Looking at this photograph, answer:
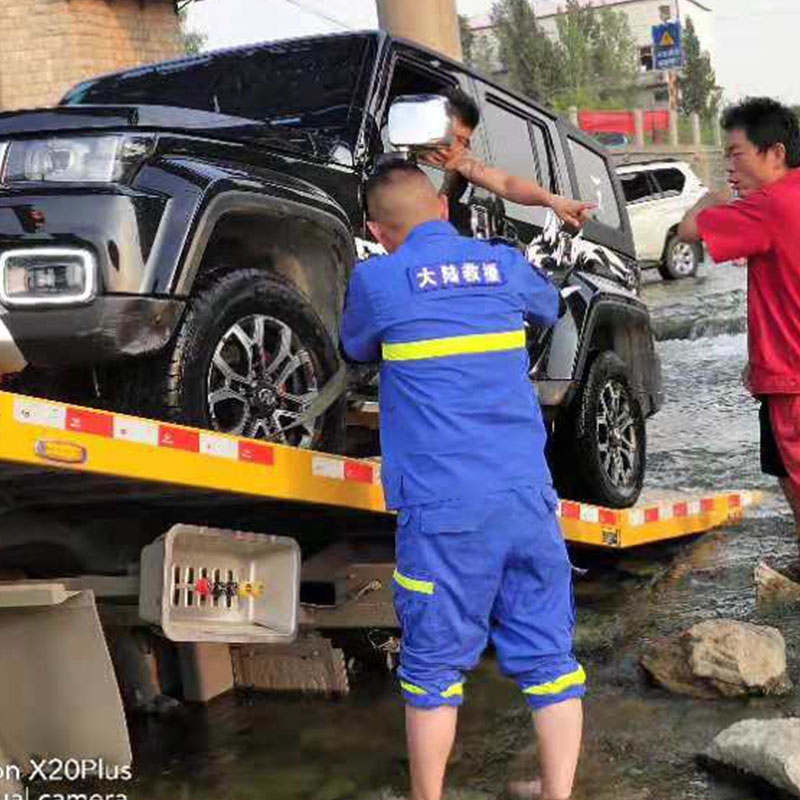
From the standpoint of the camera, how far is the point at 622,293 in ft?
20.4

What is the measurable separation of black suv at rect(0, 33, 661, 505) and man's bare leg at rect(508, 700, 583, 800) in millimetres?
1250

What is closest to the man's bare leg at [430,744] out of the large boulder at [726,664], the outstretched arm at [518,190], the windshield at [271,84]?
the large boulder at [726,664]

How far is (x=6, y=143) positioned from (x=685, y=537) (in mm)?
3802

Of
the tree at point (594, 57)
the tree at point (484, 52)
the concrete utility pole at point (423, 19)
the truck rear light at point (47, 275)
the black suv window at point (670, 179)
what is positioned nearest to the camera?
the truck rear light at point (47, 275)

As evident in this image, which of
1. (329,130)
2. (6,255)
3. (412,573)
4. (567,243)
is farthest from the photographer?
(567,243)

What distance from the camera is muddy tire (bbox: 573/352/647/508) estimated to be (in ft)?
18.1

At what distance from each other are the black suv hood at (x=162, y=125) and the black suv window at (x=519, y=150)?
1.22 meters

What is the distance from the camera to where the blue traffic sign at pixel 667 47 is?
58.7 meters

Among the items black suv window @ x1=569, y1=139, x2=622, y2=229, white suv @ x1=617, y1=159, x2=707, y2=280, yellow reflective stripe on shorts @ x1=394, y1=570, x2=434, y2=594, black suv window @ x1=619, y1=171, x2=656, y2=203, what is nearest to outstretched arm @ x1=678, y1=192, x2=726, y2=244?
yellow reflective stripe on shorts @ x1=394, y1=570, x2=434, y2=594

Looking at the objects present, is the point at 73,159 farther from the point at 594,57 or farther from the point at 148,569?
the point at 594,57

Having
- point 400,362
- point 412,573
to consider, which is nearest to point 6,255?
point 400,362

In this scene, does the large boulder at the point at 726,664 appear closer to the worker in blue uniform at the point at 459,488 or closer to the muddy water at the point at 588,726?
the muddy water at the point at 588,726

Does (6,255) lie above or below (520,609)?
above

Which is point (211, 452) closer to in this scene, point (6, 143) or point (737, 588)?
point (6, 143)
